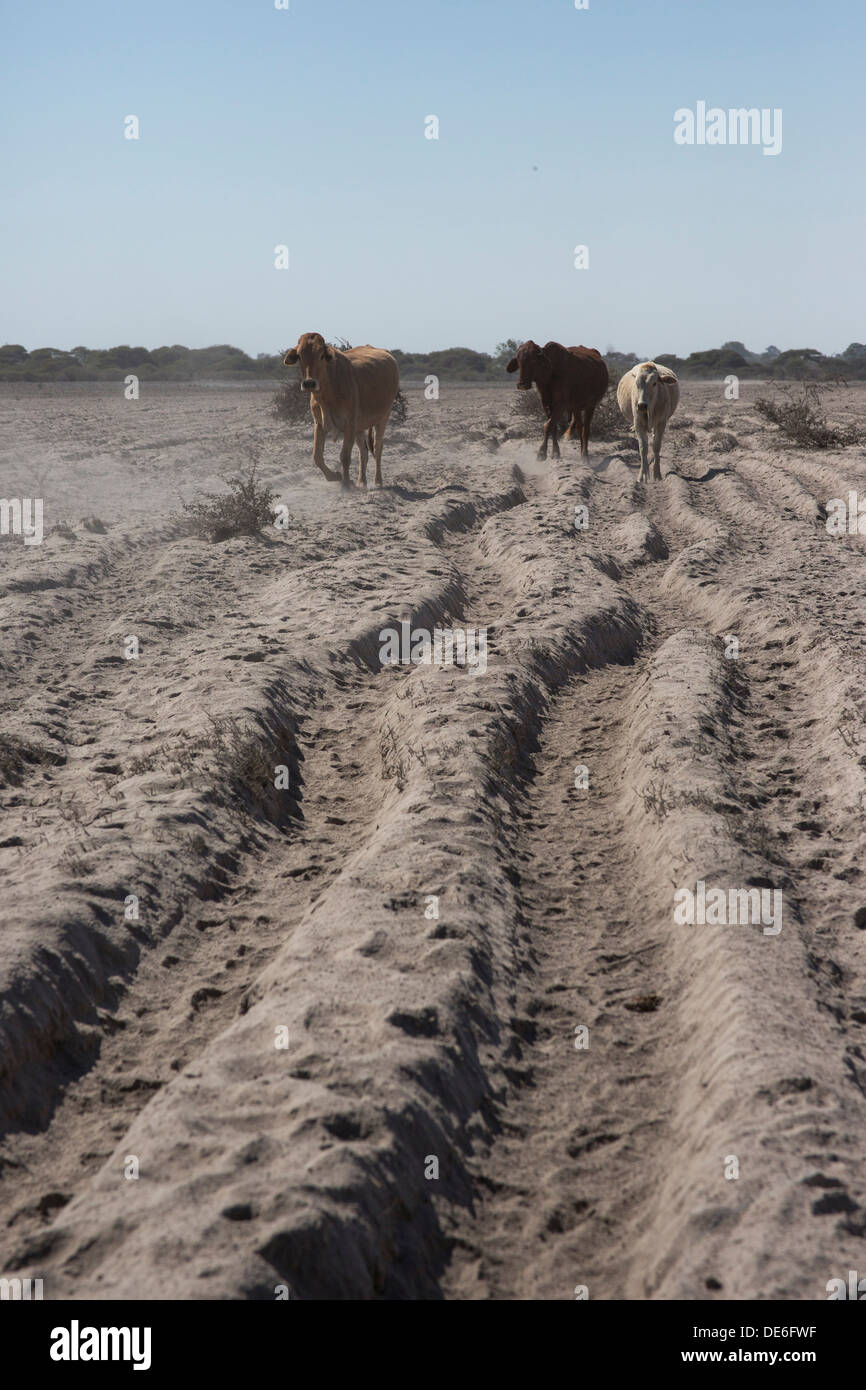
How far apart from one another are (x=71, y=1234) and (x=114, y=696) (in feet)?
16.5

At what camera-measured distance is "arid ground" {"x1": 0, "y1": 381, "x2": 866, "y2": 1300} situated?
3.15 metres

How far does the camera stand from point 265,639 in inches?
343

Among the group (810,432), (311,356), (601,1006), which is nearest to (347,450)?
(311,356)

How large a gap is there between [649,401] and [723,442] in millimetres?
6510

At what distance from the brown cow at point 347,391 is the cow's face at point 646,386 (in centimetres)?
371

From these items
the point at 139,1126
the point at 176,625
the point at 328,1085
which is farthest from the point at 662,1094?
the point at 176,625

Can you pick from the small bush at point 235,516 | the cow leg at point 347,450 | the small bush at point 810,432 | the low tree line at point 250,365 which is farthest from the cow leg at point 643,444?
the low tree line at point 250,365

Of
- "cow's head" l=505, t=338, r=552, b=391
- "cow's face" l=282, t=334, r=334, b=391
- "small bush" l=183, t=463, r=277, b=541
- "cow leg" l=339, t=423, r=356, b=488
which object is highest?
"cow's head" l=505, t=338, r=552, b=391

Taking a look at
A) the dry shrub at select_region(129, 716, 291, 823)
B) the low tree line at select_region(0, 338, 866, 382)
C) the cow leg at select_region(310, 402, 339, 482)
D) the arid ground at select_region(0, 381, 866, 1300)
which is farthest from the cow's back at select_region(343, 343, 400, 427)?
the low tree line at select_region(0, 338, 866, 382)

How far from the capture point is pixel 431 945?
4.48m

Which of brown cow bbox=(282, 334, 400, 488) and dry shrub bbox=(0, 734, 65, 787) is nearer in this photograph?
dry shrub bbox=(0, 734, 65, 787)

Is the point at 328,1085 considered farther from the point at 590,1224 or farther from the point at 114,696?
the point at 114,696

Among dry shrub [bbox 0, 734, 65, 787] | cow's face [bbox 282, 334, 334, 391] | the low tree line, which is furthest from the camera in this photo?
the low tree line

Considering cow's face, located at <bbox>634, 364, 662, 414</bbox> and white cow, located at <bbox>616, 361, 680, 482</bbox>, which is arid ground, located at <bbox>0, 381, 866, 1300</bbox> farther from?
white cow, located at <bbox>616, 361, 680, 482</bbox>
